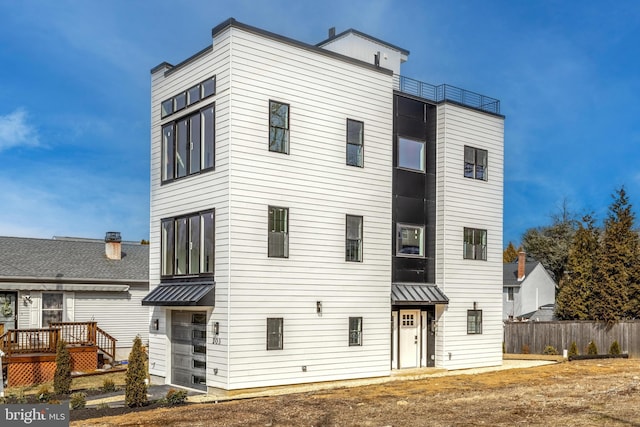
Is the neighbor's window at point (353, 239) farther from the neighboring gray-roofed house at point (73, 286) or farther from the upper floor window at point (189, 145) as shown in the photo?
the neighboring gray-roofed house at point (73, 286)

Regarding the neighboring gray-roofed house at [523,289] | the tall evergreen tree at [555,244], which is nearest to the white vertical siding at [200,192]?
the neighboring gray-roofed house at [523,289]

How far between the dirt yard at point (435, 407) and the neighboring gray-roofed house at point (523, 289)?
105ft

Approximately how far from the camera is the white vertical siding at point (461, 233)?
21.2 meters

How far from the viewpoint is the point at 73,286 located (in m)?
27.5

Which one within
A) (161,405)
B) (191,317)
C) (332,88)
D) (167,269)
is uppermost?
(332,88)

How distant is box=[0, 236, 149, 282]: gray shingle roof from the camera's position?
89.3 feet

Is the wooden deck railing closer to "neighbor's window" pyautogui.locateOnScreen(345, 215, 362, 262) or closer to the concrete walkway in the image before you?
the concrete walkway

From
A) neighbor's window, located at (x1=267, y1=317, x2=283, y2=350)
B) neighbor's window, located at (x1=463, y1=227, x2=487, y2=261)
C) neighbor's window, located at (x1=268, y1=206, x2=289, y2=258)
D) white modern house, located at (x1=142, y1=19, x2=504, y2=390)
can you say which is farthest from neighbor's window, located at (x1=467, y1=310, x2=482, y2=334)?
neighbor's window, located at (x1=268, y1=206, x2=289, y2=258)

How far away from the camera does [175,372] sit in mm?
18812

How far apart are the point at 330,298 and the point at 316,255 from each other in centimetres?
132

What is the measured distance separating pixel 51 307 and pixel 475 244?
1782cm

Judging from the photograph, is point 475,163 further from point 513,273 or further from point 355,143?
point 513,273

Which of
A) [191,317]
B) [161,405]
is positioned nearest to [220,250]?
[191,317]

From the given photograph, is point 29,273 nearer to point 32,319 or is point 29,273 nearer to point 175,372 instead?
point 32,319
